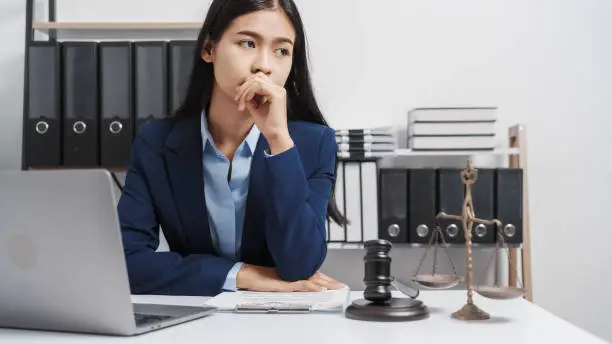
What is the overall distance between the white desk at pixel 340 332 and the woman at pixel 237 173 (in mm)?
338

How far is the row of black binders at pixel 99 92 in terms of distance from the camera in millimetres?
2385

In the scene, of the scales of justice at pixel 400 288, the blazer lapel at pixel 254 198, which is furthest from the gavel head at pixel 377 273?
the blazer lapel at pixel 254 198

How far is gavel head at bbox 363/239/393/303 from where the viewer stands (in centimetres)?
92

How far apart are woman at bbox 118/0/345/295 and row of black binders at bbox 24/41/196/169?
829mm

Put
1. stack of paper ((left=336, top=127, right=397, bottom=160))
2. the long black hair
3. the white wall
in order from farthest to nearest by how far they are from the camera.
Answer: the white wall → stack of paper ((left=336, top=127, right=397, bottom=160)) → the long black hair

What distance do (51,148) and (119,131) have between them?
0.24m

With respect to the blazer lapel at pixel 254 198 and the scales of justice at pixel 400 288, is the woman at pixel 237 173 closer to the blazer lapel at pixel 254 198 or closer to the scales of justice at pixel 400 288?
the blazer lapel at pixel 254 198

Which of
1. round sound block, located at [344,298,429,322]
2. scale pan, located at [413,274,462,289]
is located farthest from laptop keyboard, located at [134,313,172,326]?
scale pan, located at [413,274,462,289]

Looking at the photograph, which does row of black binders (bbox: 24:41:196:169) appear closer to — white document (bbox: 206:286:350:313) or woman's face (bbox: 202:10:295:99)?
woman's face (bbox: 202:10:295:99)

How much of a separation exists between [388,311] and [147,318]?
0.98 ft

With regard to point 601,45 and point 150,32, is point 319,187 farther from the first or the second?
point 601,45

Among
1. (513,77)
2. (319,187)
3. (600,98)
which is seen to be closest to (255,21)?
(319,187)

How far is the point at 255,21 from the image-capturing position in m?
1.41

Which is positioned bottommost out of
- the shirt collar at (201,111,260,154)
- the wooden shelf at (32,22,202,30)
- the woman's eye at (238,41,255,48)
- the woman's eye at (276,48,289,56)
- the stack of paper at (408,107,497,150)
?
the shirt collar at (201,111,260,154)
